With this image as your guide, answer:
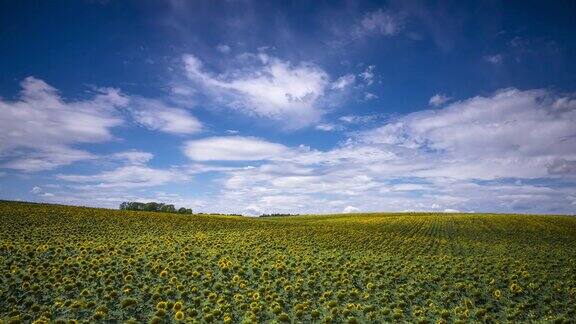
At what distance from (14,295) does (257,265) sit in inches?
540

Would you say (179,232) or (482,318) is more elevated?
(179,232)

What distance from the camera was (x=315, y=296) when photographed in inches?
805

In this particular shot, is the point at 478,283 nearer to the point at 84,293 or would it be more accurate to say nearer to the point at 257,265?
the point at 257,265

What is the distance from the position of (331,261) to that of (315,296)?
9.09m

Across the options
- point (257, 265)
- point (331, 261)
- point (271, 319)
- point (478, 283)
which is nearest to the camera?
point (271, 319)

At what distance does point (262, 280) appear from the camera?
2286 cm

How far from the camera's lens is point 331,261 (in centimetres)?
2931

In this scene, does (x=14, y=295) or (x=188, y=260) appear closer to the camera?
(x=14, y=295)

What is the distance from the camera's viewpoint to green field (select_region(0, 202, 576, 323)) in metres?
17.4

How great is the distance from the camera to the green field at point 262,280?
1742 centimetres

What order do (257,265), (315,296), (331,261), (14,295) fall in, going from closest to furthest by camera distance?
1. (14,295)
2. (315,296)
3. (257,265)
4. (331,261)

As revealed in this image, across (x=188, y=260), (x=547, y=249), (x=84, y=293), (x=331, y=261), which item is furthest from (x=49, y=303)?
(x=547, y=249)

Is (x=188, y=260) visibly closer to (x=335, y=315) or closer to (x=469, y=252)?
(x=335, y=315)

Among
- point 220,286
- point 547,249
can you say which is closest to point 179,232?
point 220,286
